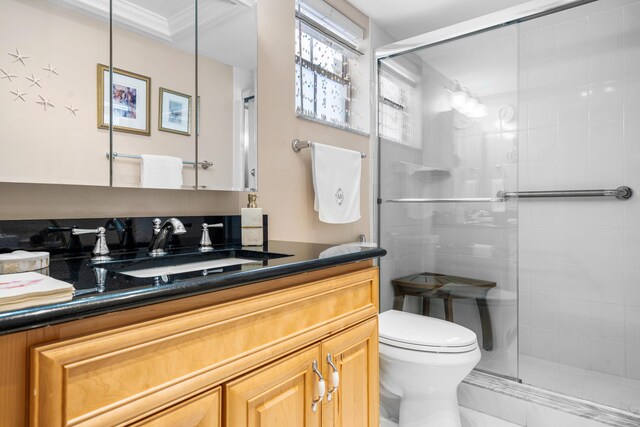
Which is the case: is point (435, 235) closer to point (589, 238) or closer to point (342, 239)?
point (342, 239)

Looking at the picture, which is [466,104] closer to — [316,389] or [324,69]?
[324,69]

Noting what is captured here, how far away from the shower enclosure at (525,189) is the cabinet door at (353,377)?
1102 mm

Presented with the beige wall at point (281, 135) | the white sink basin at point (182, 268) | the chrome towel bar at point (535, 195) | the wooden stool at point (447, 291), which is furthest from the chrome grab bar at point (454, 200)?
the white sink basin at point (182, 268)

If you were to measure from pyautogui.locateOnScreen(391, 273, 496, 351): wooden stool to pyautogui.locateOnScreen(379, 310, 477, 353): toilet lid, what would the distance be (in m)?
0.40

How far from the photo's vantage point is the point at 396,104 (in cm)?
234

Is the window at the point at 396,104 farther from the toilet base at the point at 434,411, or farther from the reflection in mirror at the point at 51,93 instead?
the reflection in mirror at the point at 51,93

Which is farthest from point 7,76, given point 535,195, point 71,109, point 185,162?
point 535,195

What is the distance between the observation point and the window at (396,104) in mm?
2295

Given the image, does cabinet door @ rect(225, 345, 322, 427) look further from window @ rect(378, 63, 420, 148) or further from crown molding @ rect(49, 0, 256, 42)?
window @ rect(378, 63, 420, 148)

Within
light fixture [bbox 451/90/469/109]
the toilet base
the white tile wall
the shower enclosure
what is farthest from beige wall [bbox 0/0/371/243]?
the white tile wall

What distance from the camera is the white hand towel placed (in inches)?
47.3

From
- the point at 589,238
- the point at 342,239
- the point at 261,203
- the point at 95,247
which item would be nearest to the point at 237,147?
the point at 261,203

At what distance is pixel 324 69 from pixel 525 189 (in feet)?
4.64

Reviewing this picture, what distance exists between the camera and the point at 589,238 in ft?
7.11
